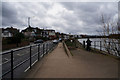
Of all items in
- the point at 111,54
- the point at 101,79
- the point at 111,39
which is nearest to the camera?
the point at 101,79

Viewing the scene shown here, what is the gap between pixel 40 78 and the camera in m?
4.36

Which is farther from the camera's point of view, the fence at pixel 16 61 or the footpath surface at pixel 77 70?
the footpath surface at pixel 77 70

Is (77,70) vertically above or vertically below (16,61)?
below

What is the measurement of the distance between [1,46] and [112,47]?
18487 millimetres

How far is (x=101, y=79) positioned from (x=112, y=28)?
3728 mm

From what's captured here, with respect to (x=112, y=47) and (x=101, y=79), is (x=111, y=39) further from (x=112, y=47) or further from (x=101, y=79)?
(x=101, y=79)

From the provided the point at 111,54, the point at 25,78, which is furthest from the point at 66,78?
the point at 111,54

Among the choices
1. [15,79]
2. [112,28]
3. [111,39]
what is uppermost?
[112,28]

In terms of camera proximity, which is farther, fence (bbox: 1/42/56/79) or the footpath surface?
the footpath surface

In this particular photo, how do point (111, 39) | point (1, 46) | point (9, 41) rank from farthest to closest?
1. point (9, 41)
2. point (1, 46)
3. point (111, 39)

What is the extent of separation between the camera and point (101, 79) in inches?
162

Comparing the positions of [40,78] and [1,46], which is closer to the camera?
[40,78]

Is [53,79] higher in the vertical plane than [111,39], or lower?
lower

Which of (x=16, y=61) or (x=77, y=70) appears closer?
(x=77, y=70)
